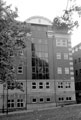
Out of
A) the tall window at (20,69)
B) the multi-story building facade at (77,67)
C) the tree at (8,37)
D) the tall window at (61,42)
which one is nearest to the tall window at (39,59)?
the tall window at (20,69)

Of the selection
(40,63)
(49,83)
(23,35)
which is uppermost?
(23,35)

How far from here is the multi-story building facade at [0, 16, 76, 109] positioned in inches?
Answer: 1357

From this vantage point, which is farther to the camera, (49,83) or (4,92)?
(49,83)

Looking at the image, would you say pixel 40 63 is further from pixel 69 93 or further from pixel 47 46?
pixel 69 93

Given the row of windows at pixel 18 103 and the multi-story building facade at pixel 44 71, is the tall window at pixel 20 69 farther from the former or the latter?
the row of windows at pixel 18 103

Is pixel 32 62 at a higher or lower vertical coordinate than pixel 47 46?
lower

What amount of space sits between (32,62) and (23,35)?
64.6 feet

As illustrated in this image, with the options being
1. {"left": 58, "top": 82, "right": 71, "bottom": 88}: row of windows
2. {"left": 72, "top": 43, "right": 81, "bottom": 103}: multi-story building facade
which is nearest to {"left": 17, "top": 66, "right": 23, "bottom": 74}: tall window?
{"left": 58, "top": 82, "right": 71, "bottom": 88}: row of windows

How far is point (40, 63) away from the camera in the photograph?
120 feet

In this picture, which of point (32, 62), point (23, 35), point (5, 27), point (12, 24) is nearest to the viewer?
→ point (5, 27)

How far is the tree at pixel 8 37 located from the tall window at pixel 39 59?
63.9 ft

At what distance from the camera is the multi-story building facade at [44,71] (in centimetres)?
3447

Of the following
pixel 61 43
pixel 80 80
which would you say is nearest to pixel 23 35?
pixel 61 43

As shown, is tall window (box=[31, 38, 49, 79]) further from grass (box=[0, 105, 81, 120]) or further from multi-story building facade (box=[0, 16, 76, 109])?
grass (box=[0, 105, 81, 120])
